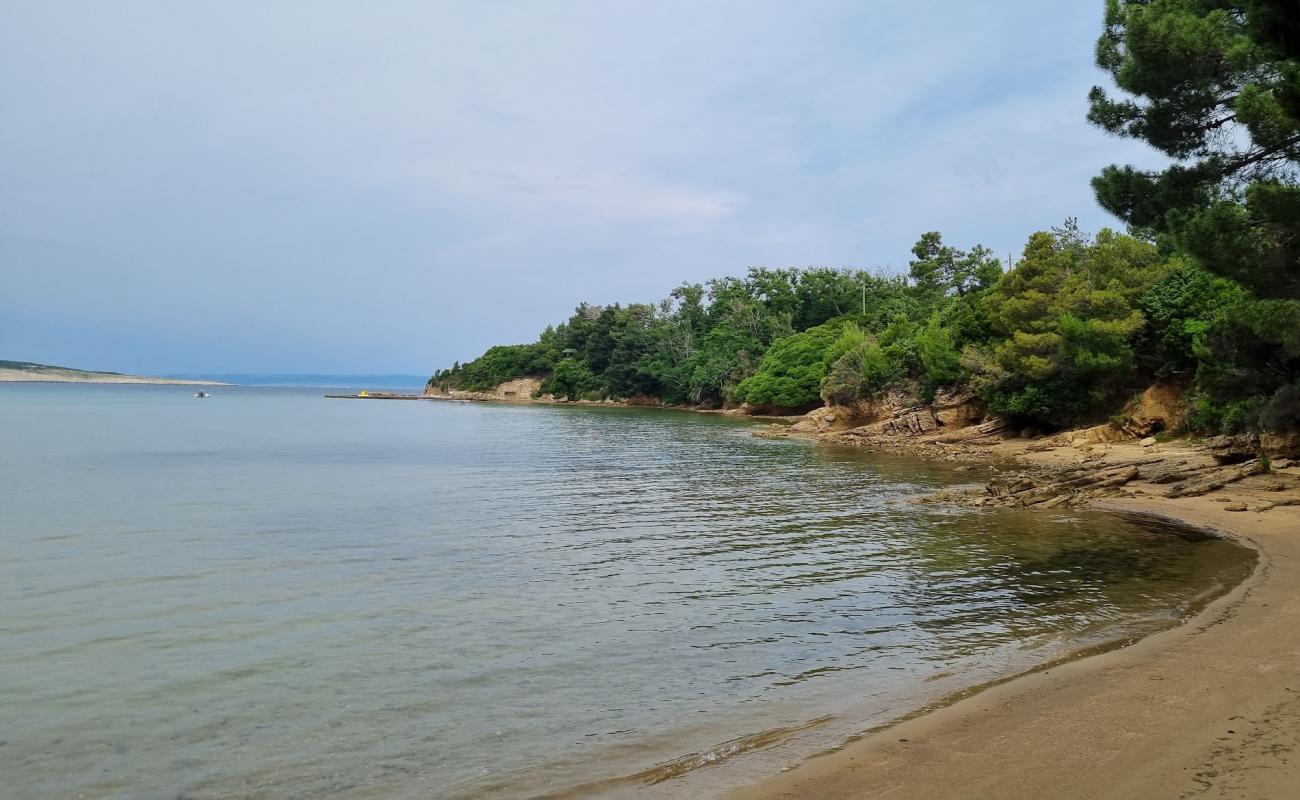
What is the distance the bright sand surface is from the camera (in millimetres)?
5992

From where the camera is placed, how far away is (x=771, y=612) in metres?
12.8

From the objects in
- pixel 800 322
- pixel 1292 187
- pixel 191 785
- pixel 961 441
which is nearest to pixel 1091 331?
pixel 961 441

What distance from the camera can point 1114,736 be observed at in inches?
272

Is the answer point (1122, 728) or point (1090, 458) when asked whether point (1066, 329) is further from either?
point (1122, 728)

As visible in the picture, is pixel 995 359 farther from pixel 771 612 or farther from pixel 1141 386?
pixel 771 612

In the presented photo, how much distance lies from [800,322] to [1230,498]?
9345 cm

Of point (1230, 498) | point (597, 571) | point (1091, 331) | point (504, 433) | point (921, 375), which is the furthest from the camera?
point (504, 433)

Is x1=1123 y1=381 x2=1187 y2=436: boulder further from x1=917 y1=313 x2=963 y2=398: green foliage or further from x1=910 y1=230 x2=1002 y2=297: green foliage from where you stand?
x1=910 y1=230 x2=1002 y2=297: green foliage

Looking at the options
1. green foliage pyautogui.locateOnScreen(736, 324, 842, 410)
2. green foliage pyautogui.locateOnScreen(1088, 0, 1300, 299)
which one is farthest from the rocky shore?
green foliage pyautogui.locateOnScreen(736, 324, 842, 410)

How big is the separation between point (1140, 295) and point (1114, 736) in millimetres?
39270

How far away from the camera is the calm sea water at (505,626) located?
748 cm

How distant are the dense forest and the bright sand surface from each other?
8.07 metres

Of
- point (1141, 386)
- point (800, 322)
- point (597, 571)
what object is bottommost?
point (597, 571)

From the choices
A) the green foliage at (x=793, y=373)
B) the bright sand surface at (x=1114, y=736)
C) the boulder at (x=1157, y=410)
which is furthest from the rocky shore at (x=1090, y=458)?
the green foliage at (x=793, y=373)
